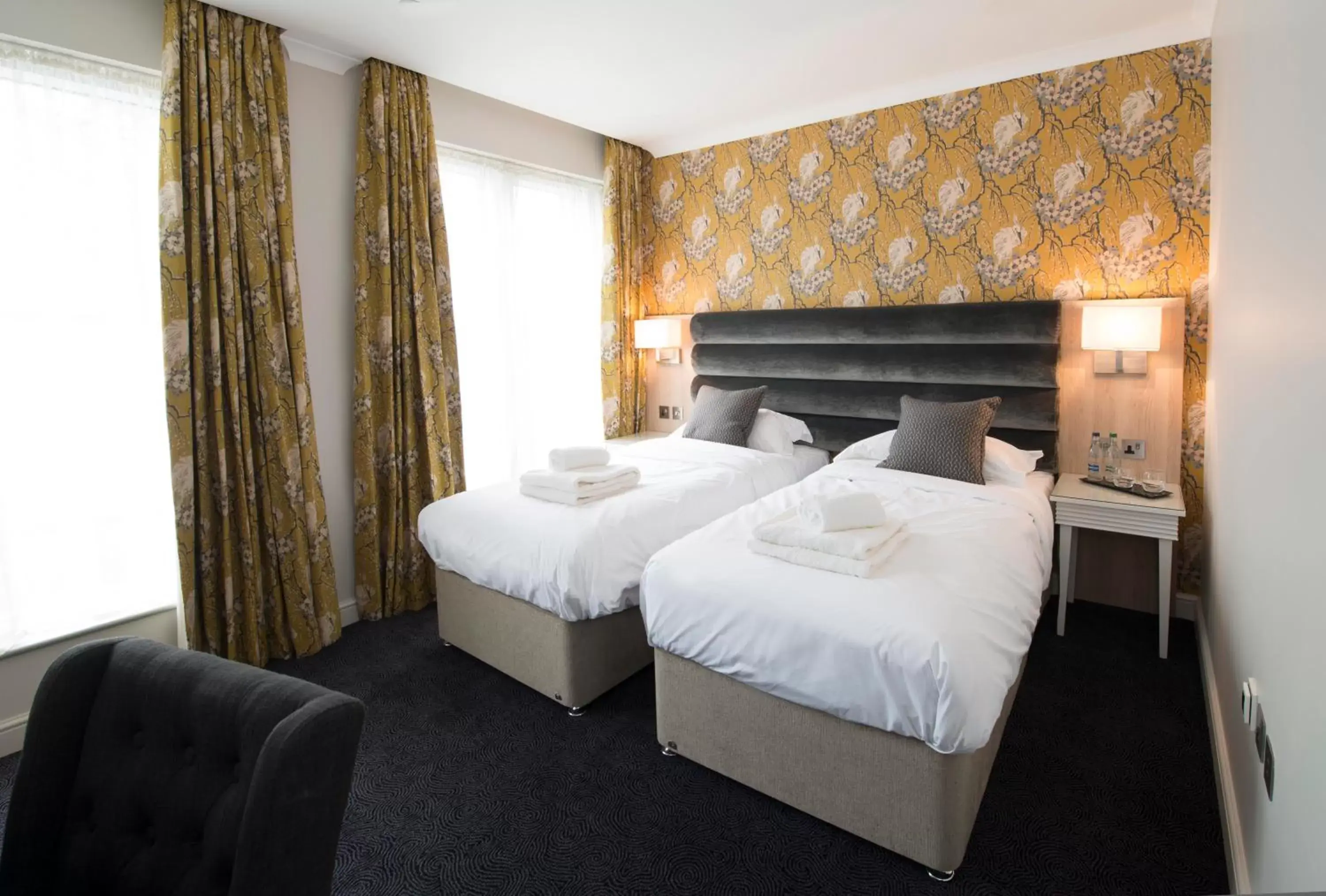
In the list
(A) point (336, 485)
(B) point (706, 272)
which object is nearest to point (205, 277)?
(A) point (336, 485)

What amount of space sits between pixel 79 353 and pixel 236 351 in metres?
0.52

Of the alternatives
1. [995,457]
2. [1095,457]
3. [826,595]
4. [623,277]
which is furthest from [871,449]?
[623,277]

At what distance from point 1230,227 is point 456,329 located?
3510mm

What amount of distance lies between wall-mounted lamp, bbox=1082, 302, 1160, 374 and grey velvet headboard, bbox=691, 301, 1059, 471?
236 millimetres

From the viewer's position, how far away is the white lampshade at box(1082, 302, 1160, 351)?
10.1 ft

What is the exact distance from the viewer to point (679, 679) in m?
2.31

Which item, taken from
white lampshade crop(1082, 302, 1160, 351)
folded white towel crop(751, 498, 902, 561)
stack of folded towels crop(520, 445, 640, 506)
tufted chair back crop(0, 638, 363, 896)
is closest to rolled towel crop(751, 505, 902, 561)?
folded white towel crop(751, 498, 902, 561)

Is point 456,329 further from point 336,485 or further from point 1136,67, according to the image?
point 1136,67

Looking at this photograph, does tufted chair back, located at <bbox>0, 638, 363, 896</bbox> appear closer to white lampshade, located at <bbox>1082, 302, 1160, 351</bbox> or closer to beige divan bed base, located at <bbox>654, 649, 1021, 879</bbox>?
beige divan bed base, located at <bbox>654, 649, 1021, 879</bbox>

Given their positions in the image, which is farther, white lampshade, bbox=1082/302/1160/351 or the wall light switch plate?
white lampshade, bbox=1082/302/1160/351

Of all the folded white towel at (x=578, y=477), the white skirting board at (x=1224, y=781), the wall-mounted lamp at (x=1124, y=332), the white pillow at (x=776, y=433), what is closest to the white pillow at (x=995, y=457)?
the white pillow at (x=776, y=433)

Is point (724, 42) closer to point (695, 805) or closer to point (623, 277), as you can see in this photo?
point (623, 277)

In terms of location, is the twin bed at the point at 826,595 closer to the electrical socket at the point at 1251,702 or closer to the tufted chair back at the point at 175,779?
the electrical socket at the point at 1251,702

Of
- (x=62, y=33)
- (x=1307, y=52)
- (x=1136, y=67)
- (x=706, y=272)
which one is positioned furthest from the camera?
(x=706, y=272)
